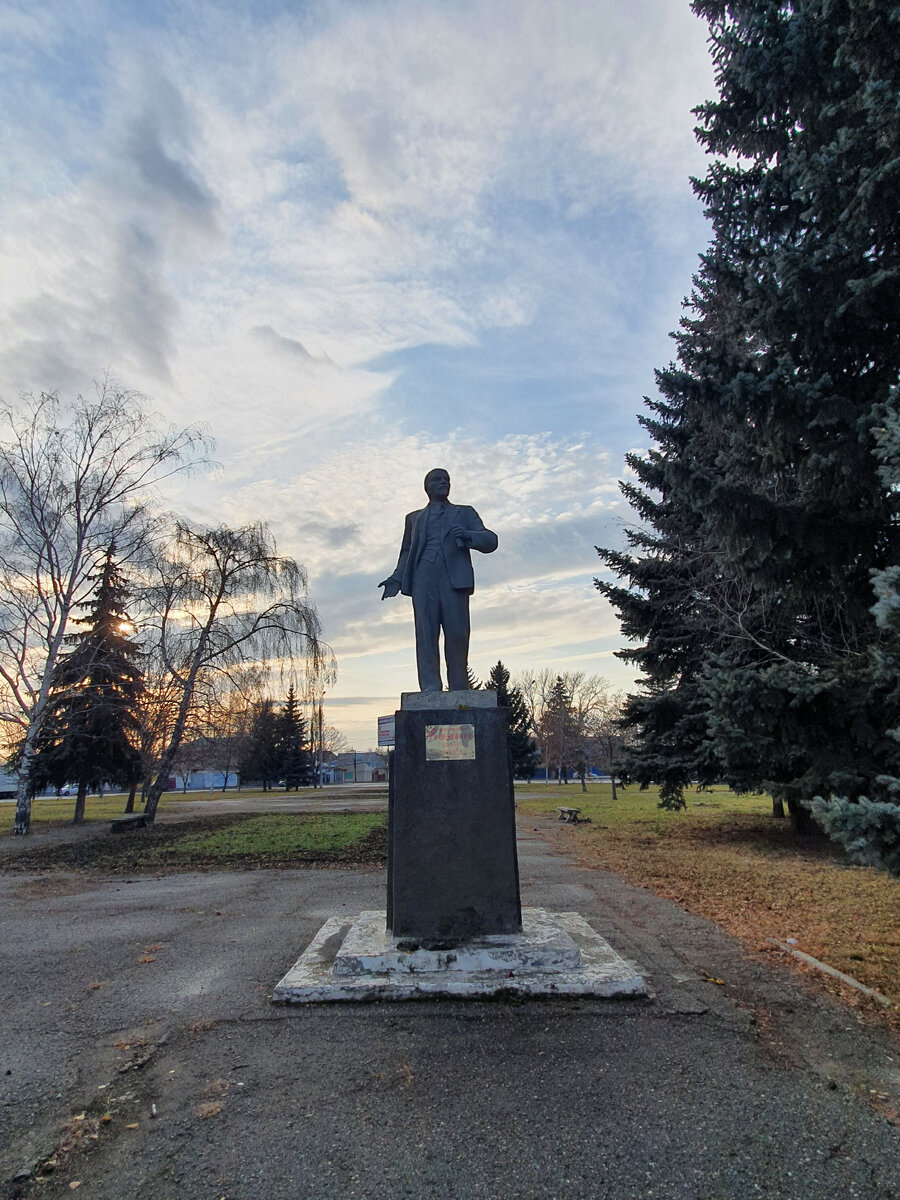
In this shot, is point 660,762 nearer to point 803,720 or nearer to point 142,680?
point 803,720

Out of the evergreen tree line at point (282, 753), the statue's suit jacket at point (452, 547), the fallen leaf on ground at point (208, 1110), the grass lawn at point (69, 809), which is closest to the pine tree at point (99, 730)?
the grass lawn at point (69, 809)

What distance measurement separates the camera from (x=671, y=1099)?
2.86 m

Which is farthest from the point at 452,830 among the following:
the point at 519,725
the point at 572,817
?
the point at 519,725

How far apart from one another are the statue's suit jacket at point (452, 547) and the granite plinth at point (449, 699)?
95 cm

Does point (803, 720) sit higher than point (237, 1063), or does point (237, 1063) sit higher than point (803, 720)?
point (803, 720)

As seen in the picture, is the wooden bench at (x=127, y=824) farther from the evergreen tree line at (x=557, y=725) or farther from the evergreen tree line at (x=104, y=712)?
the evergreen tree line at (x=557, y=725)

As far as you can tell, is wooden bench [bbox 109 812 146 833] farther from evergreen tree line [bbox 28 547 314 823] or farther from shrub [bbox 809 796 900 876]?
shrub [bbox 809 796 900 876]

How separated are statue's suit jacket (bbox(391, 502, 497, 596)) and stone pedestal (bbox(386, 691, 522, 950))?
3.89ft

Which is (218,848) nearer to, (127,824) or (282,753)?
(127,824)

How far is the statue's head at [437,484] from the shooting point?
5.80 metres

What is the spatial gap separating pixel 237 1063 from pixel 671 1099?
198 cm

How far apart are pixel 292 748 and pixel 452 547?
5434cm

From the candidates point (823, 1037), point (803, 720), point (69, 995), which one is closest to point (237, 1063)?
point (69, 995)

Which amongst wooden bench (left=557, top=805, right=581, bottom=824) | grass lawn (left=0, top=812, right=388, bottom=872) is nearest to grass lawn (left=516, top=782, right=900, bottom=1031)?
wooden bench (left=557, top=805, right=581, bottom=824)
